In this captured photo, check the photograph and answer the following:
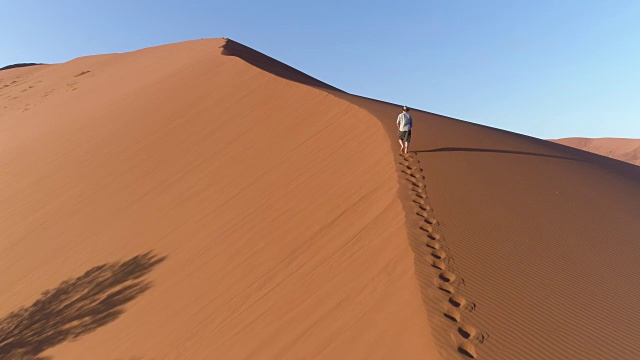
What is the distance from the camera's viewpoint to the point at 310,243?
5.65 meters

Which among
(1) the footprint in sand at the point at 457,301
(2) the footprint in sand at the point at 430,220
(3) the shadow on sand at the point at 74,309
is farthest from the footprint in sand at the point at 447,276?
(3) the shadow on sand at the point at 74,309

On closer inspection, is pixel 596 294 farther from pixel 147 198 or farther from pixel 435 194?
pixel 147 198

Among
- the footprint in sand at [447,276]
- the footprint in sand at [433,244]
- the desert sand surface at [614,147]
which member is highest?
the desert sand surface at [614,147]

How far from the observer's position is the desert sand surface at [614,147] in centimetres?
5741

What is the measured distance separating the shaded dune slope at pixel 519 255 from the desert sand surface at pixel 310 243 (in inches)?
1.1

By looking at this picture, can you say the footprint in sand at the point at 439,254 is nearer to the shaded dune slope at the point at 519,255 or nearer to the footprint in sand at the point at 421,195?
the shaded dune slope at the point at 519,255

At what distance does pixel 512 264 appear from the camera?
5.03m

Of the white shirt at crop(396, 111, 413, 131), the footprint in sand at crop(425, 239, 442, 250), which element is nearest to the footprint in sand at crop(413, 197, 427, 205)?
the footprint in sand at crop(425, 239, 442, 250)

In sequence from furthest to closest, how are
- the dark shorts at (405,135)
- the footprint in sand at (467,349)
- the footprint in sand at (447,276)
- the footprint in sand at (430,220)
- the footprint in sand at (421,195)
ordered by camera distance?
the dark shorts at (405,135) < the footprint in sand at (421,195) < the footprint in sand at (430,220) < the footprint in sand at (447,276) < the footprint in sand at (467,349)

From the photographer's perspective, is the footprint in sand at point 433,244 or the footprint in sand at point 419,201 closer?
the footprint in sand at point 433,244

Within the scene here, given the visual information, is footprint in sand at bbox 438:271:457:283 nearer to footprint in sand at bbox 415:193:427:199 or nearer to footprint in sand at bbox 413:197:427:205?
footprint in sand at bbox 413:197:427:205

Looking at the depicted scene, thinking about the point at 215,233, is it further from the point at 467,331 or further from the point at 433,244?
the point at 467,331

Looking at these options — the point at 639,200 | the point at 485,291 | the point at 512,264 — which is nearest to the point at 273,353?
the point at 485,291

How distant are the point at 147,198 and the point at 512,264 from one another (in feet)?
21.7
